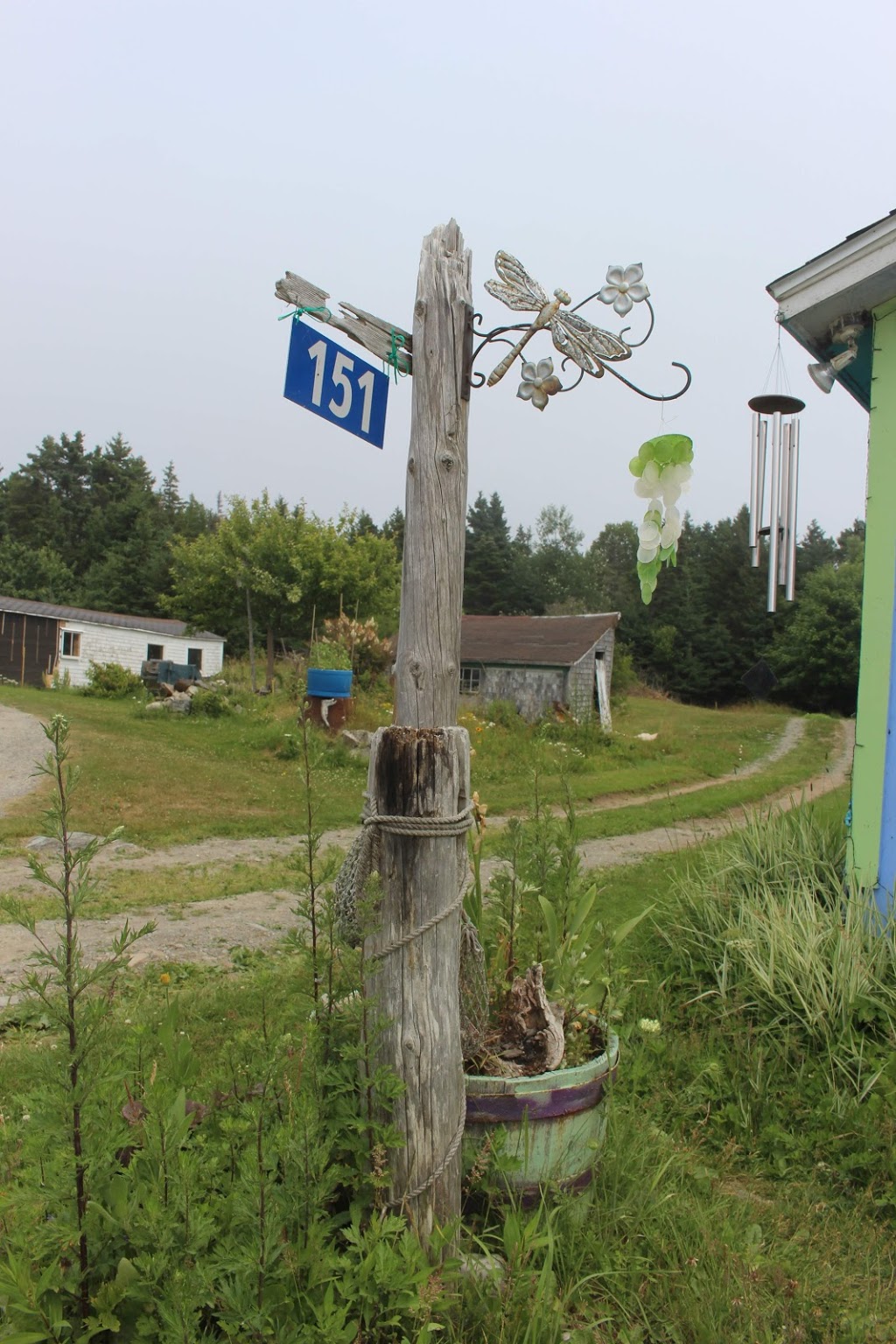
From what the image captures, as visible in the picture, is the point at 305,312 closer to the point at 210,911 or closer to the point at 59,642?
the point at 210,911

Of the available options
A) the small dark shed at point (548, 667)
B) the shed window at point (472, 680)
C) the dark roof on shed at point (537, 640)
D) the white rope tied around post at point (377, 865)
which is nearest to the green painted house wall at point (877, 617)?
the white rope tied around post at point (377, 865)

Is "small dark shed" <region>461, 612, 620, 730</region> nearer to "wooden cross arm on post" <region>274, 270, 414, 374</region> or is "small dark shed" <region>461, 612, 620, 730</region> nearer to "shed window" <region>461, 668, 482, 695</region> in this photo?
"shed window" <region>461, 668, 482, 695</region>

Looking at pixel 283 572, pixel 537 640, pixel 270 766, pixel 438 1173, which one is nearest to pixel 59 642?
pixel 283 572

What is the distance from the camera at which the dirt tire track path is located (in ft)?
17.2

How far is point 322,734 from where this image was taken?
14.7m

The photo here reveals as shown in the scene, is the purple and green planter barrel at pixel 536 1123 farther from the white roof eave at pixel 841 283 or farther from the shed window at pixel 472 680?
the shed window at pixel 472 680

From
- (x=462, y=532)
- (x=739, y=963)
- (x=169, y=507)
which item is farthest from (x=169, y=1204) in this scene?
(x=169, y=507)

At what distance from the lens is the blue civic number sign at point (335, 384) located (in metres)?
2.46

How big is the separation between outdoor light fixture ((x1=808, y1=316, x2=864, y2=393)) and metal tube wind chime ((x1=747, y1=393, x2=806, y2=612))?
76 cm

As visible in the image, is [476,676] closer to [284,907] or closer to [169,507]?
[284,907]

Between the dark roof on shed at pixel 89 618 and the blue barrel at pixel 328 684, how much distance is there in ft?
48.0

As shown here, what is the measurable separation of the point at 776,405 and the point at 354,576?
20064 mm

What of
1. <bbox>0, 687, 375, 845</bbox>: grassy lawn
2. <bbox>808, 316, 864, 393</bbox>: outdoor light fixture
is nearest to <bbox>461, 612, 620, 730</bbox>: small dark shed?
<bbox>0, 687, 375, 845</bbox>: grassy lawn

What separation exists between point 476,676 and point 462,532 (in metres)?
20.4
